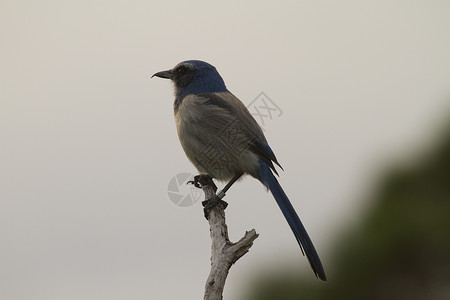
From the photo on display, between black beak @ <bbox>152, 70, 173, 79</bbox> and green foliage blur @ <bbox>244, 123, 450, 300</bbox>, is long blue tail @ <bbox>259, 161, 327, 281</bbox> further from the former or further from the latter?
green foliage blur @ <bbox>244, 123, 450, 300</bbox>

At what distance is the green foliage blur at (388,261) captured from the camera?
473 inches

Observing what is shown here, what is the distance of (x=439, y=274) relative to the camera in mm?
12531

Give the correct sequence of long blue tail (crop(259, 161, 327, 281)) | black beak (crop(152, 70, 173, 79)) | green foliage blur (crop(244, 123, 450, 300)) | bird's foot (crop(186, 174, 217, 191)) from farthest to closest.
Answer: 1. green foliage blur (crop(244, 123, 450, 300))
2. black beak (crop(152, 70, 173, 79))
3. bird's foot (crop(186, 174, 217, 191))
4. long blue tail (crop(259, 161, 327, 281))

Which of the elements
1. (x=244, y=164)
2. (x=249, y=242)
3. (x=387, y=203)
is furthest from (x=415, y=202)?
(x=249, y=242)

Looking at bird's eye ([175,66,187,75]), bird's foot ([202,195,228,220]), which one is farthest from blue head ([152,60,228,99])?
bird's foot ([202,195,228,220])

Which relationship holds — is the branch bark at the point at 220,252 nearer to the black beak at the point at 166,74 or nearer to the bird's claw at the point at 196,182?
the bird's claw at the point at 196,182

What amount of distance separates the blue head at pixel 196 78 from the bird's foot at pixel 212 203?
78.3 inches

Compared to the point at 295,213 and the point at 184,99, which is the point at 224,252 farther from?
the point at 184,99

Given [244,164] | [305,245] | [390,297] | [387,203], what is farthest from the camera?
[387,203]

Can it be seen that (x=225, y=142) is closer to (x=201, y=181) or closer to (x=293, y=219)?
(x=201, y=181)

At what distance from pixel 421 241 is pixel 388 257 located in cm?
75

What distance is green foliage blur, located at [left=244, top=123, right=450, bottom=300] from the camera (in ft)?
39.4

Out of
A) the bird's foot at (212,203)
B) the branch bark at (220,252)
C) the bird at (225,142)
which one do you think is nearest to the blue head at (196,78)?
the bird at (225,142)

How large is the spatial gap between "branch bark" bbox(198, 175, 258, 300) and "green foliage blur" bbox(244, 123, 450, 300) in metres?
4.80
